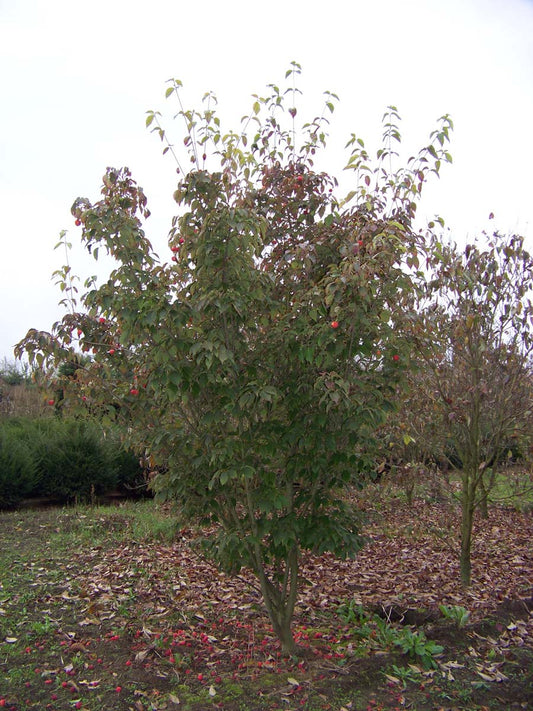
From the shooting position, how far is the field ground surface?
3205 mm

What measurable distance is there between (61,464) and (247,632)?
5.33m

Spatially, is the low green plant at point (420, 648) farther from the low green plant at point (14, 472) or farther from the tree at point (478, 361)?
the low green plant at point (14, 472)

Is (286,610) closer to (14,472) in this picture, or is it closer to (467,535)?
(467,535)

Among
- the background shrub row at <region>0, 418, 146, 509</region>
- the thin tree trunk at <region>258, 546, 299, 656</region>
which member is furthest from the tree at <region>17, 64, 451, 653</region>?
the background shrub row at <region>0, 418, 146, 509</region>

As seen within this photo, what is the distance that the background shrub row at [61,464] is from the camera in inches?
319

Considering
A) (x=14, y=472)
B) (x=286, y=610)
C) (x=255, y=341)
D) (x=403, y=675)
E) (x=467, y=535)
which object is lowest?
(x=403, y=675)

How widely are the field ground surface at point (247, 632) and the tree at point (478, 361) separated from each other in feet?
1.89

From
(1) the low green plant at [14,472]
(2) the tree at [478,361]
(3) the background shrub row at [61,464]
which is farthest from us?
(3) the background shrub row at [61,464]

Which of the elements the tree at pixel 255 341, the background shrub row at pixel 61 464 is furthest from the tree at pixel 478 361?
the background shrub row at pixel 61 464

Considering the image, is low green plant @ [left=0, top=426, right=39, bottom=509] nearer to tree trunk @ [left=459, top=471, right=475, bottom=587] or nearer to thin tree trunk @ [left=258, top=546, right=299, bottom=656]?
thin tree trunk @ [left=258, top=546, right=299, bottom=656]

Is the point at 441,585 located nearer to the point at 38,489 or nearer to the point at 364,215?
the point at 364,215

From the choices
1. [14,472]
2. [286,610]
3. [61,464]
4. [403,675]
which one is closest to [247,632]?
[286,610]

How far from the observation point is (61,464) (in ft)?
28.2

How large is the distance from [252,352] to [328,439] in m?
0.65
